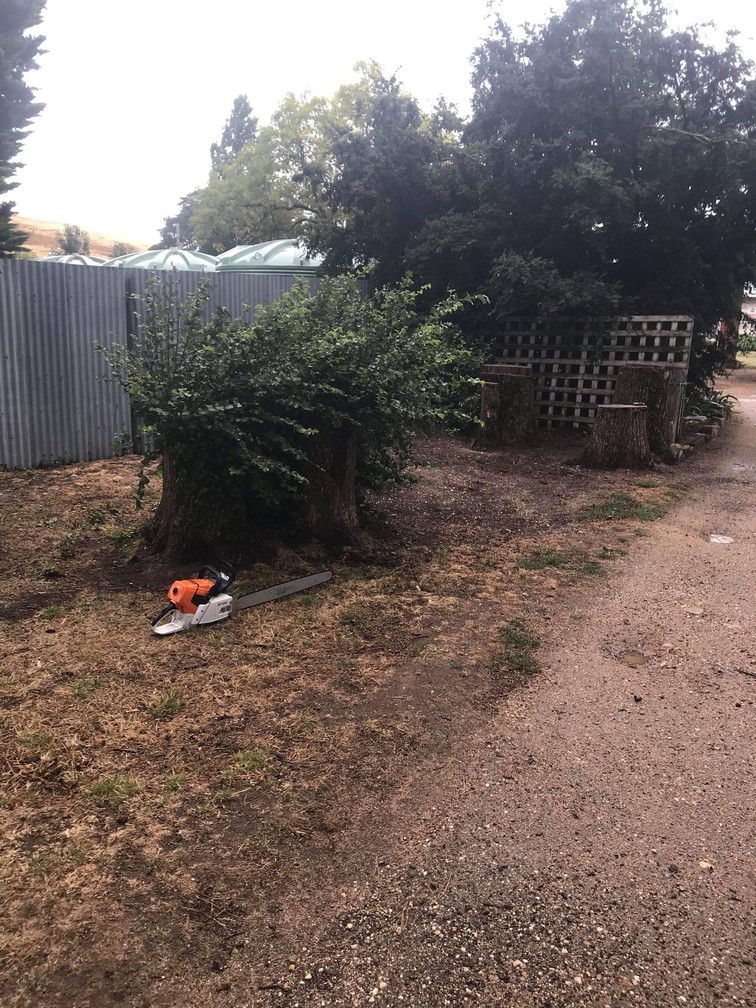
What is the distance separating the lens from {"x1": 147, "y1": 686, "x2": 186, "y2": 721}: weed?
2.91 m

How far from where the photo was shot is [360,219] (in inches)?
458

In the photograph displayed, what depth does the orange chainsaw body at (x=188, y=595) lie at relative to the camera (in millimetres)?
3684

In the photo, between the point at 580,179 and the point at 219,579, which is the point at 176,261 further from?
the point at 219,579

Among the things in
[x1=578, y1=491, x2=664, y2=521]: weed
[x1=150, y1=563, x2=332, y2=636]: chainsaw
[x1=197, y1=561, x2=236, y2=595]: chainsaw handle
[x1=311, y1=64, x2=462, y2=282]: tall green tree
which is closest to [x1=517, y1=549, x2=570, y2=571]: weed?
[x1=578, y1=491, x2=664, y2=521]: weed

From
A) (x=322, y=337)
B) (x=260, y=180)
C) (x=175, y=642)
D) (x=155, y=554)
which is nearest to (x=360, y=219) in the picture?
(x=322, y=337)

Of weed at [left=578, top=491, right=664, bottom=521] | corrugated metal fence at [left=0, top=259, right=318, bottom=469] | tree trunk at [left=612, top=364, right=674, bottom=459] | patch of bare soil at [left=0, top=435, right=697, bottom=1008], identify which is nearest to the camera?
patch of bare soil at [left=0, top=435, right=697, bottom=1008]

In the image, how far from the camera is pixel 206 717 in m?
2.91

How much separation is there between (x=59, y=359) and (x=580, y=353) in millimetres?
7021

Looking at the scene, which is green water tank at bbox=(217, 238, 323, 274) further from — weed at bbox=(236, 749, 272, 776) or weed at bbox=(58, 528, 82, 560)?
weed at bbox=(236, 749, 272, 776)

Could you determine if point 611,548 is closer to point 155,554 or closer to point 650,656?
point 650,656

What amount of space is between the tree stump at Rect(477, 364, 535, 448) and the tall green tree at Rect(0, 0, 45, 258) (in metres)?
25.4

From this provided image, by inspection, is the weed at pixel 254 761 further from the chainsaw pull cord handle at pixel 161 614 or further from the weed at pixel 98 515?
the weed at pixel 98 515

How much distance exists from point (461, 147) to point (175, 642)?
9.75 m

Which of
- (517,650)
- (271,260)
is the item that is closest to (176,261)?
(271,260)
